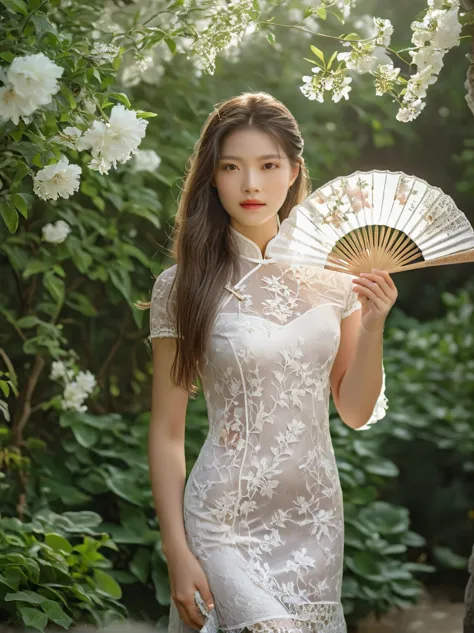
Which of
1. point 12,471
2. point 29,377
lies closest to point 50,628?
point 12,471

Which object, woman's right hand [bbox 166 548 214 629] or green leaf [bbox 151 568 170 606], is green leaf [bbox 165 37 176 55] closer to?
woman's right hand [bbox 166 548 214 629]

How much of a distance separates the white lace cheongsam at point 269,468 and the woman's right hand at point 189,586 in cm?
2

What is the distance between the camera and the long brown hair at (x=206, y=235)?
238 cm

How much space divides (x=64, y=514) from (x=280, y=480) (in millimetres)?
1637

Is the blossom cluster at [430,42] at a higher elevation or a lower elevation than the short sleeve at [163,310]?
higher

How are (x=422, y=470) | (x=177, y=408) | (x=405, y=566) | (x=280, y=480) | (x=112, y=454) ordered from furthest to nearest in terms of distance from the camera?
(x=422, y=470) → (x=405, y=566) → (x=112, y=454) → (x=177, y=408) → (x=280, y=480)

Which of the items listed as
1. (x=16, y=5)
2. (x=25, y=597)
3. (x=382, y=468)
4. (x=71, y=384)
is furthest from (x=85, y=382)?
(x=16, y=5)

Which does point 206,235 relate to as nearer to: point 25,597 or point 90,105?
point 90,105

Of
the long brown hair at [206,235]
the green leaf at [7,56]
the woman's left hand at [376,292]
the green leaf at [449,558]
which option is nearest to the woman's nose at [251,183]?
the long brown hair at [206,235]

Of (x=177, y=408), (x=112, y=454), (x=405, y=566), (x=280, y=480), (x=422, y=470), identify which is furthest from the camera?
(x=422, y=470)

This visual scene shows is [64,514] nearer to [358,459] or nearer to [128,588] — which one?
[128,588]

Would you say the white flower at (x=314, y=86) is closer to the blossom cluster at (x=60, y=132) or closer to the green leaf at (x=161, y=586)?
the blossom cluster at (x=60, y=132)

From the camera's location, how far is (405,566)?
174 inches

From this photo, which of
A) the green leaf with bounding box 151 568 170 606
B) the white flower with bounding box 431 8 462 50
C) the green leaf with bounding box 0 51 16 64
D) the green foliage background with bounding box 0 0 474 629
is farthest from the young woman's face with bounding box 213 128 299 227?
the green leaf with bounding box 151 568 170 606
